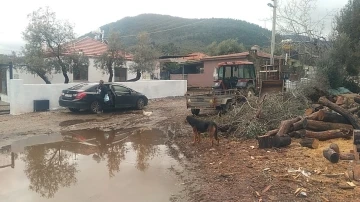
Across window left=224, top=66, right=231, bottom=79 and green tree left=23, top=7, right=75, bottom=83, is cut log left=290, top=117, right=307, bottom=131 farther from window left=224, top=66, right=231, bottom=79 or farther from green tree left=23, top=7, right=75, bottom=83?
green tree left=23, top=7, right=75, bottom=83

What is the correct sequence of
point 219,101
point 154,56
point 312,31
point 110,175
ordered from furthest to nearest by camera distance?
point 154,56, point 312,31, point 219,101, point 110,175

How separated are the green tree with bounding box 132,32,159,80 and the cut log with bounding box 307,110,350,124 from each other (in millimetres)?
14553

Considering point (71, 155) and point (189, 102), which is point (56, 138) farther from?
point (189, 102)

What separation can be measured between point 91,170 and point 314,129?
5.67m

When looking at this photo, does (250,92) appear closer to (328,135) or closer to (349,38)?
(328,135)

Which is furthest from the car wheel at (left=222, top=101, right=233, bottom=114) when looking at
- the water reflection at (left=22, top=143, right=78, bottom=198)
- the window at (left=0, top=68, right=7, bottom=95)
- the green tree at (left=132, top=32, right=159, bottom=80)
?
the window at (left=0, top=68, right=7, bottom=95)

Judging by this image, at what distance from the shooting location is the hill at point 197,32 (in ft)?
177

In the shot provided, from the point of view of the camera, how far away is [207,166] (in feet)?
20.0

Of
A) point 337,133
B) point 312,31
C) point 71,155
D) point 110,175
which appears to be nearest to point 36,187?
point 110,175

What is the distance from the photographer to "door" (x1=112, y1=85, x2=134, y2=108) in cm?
1399

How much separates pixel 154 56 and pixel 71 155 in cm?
1502

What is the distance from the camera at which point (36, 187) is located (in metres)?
5.13

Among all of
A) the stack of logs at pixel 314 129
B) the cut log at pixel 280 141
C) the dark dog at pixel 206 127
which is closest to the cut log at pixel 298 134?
the stack of logs at pixel 314 129

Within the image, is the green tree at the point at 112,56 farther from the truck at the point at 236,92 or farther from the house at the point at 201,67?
the house at the point at 201,67
